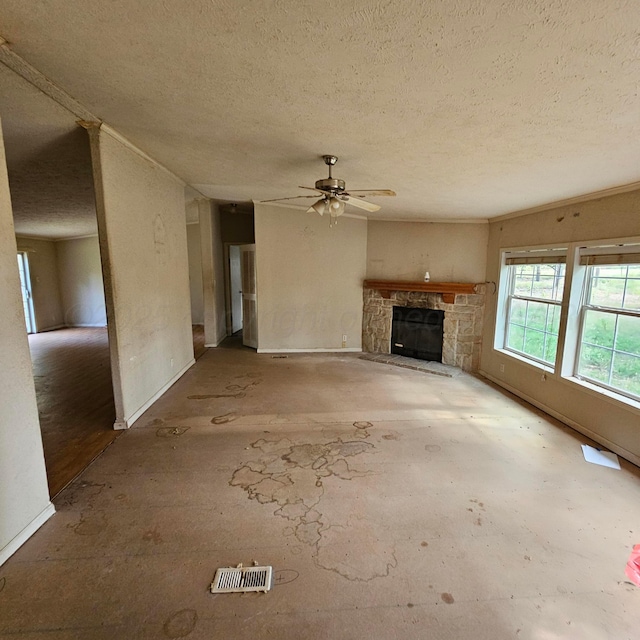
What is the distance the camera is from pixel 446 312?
5.55m

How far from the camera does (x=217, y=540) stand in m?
1.90

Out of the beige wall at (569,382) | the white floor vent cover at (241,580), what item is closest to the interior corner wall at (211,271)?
the beige wall at (569,382)

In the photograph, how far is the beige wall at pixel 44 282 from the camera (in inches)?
297

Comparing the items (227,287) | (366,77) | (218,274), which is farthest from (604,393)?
(227,287)

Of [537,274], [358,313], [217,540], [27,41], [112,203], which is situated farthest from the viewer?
[358,313]

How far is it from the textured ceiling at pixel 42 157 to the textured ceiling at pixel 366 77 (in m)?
0.35

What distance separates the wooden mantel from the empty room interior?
64 centimetres

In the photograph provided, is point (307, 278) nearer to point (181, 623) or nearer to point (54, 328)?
point (181, 623)

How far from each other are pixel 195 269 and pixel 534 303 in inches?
310

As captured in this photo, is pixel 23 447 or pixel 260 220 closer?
pixel 23 447

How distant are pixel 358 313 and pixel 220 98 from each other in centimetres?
461

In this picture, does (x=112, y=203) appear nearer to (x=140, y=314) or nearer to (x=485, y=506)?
(x=140, y=314)

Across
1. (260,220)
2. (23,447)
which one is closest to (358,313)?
(260,220)

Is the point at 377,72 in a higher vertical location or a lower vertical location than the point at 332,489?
higher
